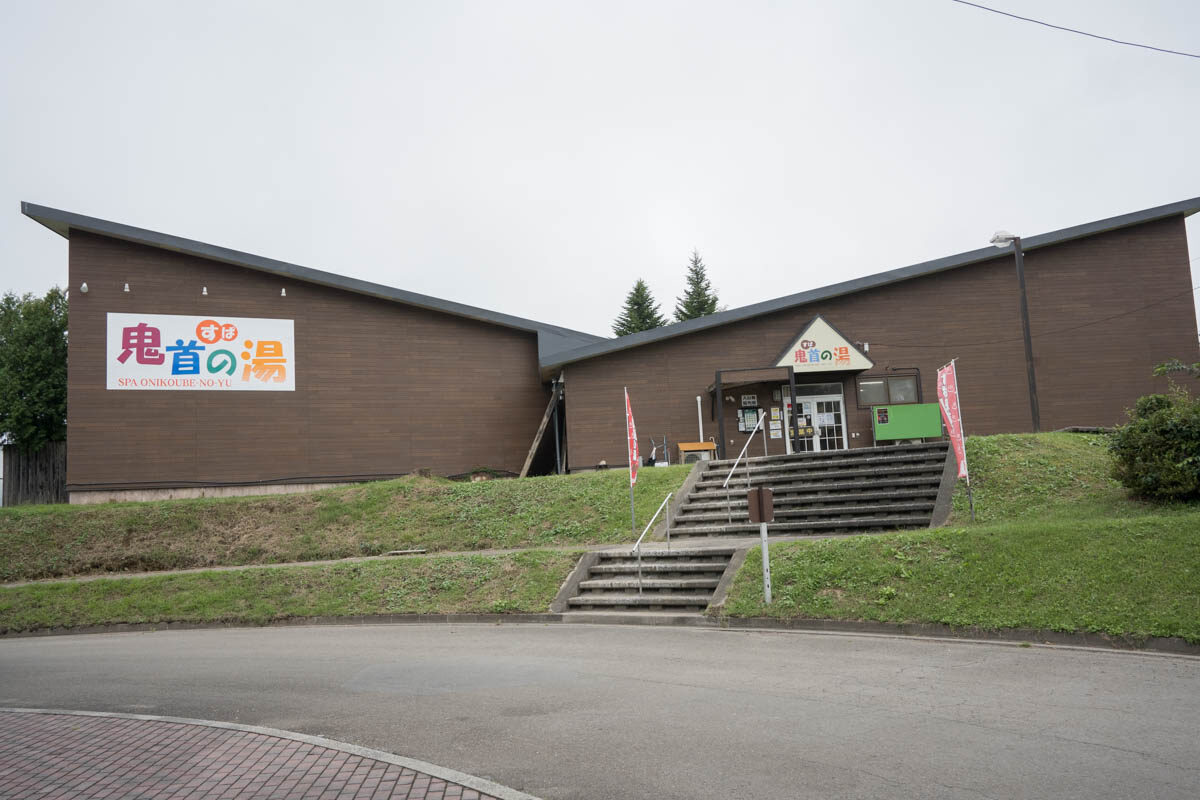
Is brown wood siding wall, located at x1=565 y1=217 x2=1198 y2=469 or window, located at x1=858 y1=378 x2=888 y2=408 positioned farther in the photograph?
window, located at x1=858 y1=378 x2=888 y2=408

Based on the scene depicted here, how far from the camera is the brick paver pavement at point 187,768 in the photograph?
194 inches

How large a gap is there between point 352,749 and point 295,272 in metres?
19.6

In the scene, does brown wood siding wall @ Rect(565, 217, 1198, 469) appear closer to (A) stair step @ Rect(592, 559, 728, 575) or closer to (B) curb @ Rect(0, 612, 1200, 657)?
(A) stair step @ Rect(592, 559, 728, 575)

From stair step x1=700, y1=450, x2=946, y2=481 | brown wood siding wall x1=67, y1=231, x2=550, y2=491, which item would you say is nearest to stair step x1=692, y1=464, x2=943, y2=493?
stair step x1=700, y1=450, x2=946, y2=481

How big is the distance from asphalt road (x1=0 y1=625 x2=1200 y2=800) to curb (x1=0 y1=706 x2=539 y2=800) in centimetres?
21

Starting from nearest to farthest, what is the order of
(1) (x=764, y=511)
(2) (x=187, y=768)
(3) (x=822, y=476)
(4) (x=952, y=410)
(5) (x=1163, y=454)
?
(2) (x=187, y=768) → (1) (x=764, y=511) → (5) (x=1163, y=454) → (4) (x=952, y=410) → (3) (x=822, y=476)

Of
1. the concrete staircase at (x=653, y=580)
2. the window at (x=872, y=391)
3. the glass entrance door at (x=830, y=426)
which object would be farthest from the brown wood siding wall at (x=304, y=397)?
the concrete staircase at (x=653, y=580)

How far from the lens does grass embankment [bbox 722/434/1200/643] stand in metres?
9.04

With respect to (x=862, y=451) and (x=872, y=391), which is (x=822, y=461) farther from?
(x=872, y=391)

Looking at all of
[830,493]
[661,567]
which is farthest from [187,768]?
[830,493]

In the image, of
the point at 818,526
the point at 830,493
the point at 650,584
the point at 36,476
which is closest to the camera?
the point at 650,584

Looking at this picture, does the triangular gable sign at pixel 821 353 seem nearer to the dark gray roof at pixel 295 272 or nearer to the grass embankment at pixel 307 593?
the dark gray roof at pixel 295 272

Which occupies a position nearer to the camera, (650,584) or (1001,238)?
(650,584)

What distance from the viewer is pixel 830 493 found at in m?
16.1
